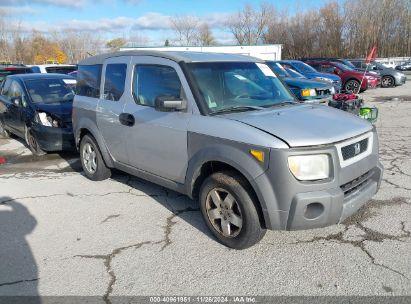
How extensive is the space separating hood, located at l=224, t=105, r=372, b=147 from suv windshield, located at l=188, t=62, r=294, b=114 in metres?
0.24

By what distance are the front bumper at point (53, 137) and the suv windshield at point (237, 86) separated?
402 cm

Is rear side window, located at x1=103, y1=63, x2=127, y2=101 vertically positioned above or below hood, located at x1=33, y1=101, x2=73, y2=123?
above

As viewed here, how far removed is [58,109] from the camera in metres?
7.32

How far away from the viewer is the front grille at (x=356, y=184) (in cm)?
328

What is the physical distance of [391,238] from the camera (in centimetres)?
367

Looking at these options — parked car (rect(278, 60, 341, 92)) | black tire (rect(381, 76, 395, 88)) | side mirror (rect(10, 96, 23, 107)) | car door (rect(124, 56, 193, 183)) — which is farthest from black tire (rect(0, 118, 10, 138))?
black tire (rect(381, 76, 395, 88))

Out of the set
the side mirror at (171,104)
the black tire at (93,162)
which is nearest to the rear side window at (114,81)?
the black tire at (93,162)

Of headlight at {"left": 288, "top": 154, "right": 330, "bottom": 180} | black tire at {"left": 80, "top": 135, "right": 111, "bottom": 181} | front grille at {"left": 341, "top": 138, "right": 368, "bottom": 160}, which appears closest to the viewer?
headlight at {"left": 288, "top": 154, "right": 330, "bottom": 180}

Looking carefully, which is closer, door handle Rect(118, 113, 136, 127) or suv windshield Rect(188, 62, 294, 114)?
suv windshield Rect(188, 62, 294, 114)

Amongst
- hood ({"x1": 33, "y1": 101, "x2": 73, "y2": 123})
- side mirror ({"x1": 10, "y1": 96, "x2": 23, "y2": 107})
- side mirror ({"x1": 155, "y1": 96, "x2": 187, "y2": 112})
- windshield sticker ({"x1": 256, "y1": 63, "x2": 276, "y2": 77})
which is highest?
windshield sticker ({"x1": 256, "y1": 63, "x2": 276, "y2": 77})

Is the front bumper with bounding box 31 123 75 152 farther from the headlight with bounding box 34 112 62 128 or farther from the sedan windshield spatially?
the sedan windshield

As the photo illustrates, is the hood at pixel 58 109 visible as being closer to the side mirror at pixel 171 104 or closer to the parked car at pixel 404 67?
the side mirror at pixel 171 104

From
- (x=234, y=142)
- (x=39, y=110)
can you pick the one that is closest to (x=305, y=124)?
(x=234, y=142)

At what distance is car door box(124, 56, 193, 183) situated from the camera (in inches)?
153
